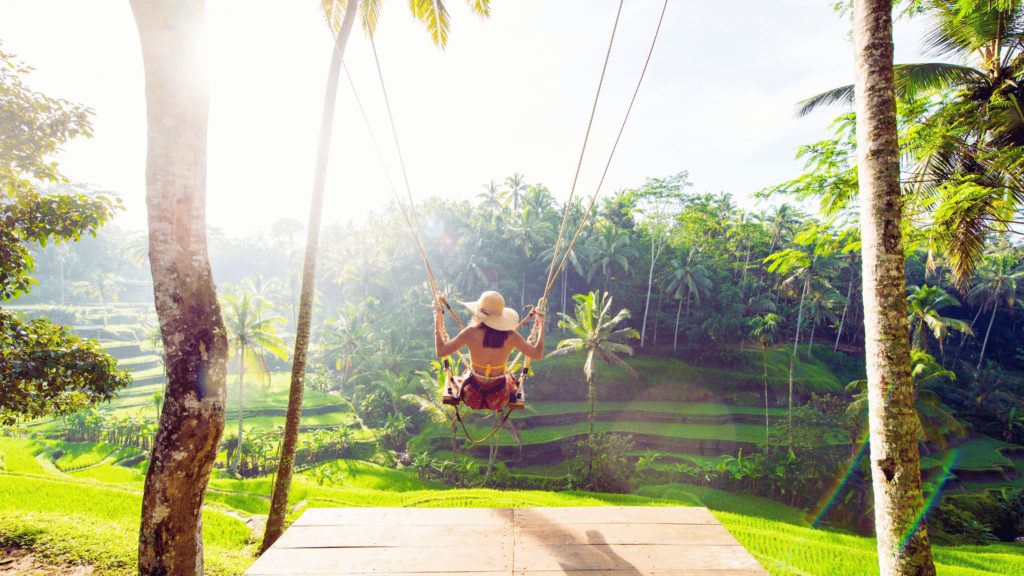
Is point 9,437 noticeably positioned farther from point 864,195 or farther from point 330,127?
point 864,195

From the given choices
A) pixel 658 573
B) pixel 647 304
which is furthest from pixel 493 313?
pixel 647 304

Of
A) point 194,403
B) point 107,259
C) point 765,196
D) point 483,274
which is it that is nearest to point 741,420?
point 483,274

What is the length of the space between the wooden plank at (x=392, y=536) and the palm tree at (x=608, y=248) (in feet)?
88.8

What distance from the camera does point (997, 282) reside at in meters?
30.5

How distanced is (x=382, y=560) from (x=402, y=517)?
55 cm

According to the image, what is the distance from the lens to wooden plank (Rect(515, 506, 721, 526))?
133 inches

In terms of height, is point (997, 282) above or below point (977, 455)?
above

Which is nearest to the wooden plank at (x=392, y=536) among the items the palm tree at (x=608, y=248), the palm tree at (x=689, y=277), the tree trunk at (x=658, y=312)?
the palm tree at (x=608, y=248)

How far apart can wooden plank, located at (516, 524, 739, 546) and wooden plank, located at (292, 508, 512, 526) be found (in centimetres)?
31

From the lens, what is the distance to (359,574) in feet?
9.02

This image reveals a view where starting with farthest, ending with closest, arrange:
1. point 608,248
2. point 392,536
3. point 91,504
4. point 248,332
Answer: point 608,248 < point 248,332 < point 91,504 < point 392,536

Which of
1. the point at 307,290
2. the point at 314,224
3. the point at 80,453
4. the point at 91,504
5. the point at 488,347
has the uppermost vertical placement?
the point at 314,224

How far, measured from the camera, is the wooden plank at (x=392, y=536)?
3076 millimetres

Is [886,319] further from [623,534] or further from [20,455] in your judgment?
[20,455]
